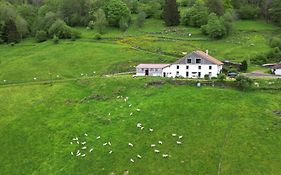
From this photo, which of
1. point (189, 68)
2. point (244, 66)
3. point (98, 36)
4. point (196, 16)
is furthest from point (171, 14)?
point (189, 68)

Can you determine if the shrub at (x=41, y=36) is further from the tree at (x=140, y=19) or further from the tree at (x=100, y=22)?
the tree at (x=140, y=19)

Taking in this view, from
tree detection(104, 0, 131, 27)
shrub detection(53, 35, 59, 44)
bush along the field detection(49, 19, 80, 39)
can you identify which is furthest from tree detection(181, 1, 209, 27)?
shrub detection(53, 35, 59, 44)

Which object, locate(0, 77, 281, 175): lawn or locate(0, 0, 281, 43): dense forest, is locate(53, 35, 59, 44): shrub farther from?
locate(0, 77, 281, 175): lawn

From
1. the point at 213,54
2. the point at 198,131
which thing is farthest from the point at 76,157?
the point at 213,54

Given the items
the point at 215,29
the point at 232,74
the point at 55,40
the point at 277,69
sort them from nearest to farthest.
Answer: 1. the point at 232,74
2. the point at 277,69
3. the point at 215,29
4. the point at 55,40

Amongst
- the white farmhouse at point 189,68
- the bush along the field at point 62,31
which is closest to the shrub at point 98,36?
the bush along the field at point 62,31

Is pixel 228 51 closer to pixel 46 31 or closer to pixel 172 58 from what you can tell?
pixel 172 58

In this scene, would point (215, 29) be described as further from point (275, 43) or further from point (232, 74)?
point (232, 74)
